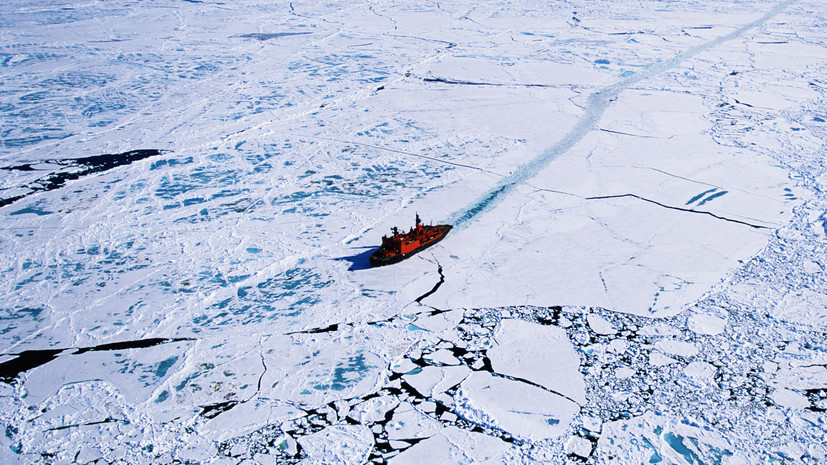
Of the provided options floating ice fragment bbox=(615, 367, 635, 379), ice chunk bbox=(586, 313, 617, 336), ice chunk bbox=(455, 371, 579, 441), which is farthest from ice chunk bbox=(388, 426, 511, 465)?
ice chunk bbox=(586, 313, 617, 336)

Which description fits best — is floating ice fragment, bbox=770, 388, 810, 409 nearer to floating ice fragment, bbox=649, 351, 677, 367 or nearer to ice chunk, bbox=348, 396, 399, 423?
floating ice fragment, bbox=649, 351, 677, 367

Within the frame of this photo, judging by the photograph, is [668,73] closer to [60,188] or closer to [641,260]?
[641,260]

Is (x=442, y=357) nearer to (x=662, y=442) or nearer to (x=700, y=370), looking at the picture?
(x=662, y=442)

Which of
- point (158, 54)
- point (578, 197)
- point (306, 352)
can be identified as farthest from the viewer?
point (158, 54)

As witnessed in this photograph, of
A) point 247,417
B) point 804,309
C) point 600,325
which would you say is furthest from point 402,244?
point 804,309

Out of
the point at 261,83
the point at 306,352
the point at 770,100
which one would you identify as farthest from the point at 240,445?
the point at 770,100

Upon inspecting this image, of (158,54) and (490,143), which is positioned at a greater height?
(158,54)
